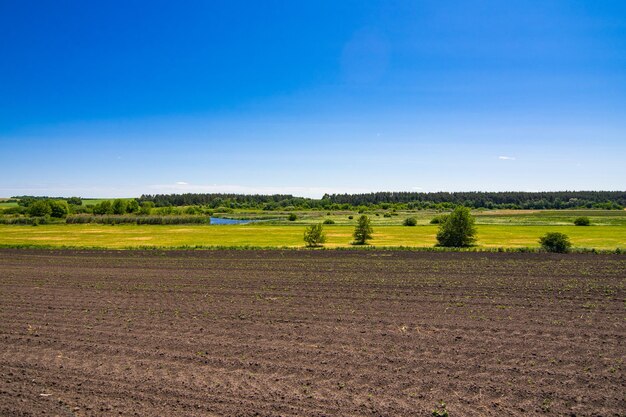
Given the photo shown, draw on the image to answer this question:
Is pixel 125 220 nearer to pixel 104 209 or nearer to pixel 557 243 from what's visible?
pixel 104 209

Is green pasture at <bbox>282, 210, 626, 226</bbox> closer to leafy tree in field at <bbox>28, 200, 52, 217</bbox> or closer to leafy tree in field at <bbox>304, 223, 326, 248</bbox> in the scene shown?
leafy tree in field at <bbox>304, 223, 326, 248</bbox>

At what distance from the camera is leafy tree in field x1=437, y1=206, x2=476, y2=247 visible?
144ft

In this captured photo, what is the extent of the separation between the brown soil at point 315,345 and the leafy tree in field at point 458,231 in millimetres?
21379

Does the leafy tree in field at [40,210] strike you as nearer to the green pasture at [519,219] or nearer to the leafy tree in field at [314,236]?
the green pasture at [519,219]

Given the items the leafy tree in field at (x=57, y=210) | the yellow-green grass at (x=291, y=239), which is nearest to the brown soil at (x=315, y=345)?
→ the yellow-green grass at (x=291, y=239)

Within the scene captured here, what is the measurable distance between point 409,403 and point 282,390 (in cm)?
262

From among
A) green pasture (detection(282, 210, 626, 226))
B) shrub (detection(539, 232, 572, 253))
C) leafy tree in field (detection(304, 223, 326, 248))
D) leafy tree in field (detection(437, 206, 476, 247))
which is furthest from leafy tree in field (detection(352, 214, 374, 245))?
green pasture (detection(282, 210, 626, 226))

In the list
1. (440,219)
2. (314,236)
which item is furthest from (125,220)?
(440,219)

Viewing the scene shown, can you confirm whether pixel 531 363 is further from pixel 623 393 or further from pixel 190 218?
pixel 190 218

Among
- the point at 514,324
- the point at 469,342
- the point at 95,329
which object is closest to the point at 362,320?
the point at 469,342

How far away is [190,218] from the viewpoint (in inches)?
4146

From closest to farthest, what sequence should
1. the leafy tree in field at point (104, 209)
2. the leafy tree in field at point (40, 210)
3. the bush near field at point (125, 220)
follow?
1. the bush near field at point (125, 220)
2. the leafy tree in field at point (40, 210)
3. the leafy tree in field at point (104, 209)

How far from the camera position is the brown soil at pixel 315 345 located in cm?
816

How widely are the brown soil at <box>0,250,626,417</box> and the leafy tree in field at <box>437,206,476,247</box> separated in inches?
842
